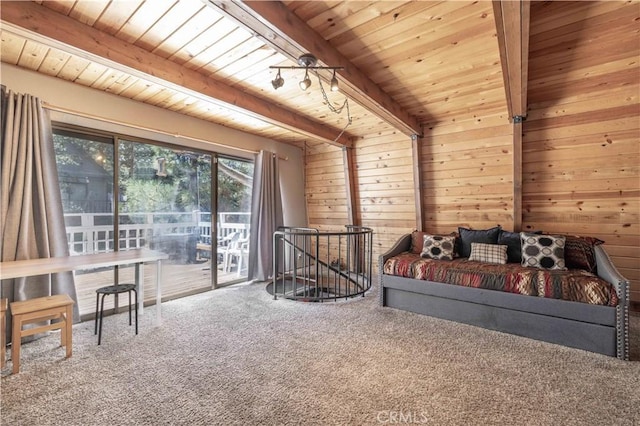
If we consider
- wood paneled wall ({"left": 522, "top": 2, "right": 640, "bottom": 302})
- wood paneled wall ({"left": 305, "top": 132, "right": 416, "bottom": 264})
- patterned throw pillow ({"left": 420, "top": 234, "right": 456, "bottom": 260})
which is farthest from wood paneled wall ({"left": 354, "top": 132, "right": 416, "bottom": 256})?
wood paneled wall ({"left": 522, "top": 2, "right": 640, "bottom": 302})

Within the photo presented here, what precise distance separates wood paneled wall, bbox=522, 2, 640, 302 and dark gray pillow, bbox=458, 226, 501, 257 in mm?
526

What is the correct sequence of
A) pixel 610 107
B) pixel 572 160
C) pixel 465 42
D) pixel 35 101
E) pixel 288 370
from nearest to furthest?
Answer: 1. pixel 288 370
2. pixel 465 42
3. pixel 35 101
4. pixel 610 107
5. pixel 572 160

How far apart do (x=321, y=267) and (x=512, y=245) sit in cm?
307

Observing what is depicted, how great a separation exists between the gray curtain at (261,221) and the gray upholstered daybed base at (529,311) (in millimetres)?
2057

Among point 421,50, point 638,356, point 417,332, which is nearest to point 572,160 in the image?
point 638,356

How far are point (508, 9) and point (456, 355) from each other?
7.98 ft

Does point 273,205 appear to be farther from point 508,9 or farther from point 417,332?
point 508,9

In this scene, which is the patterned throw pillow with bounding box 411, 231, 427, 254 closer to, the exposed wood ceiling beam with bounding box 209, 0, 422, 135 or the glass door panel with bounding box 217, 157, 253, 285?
the exposed wood ceiling beam with bounding box 209, 0, 422, 135

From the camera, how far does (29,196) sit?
2607 millimetres

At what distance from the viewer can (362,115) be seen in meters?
4.05

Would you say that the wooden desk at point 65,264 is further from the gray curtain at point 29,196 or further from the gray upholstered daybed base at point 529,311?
the gray upholstered daybed base at point 529,311

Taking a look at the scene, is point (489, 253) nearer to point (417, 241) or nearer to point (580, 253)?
point (580, 253)

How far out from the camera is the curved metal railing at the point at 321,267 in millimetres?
3828

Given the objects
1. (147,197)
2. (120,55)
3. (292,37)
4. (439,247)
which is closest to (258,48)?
(292,37)
